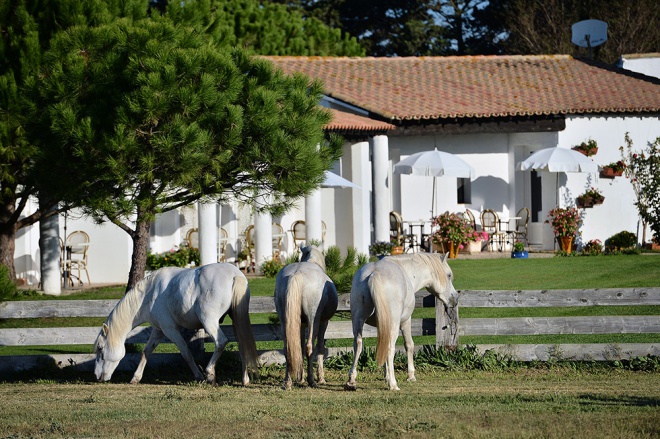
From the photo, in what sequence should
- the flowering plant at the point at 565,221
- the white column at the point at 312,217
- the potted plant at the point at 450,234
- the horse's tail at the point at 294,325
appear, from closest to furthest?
the horse's tail at the point at 294,325, the white column at the point at 312,217, the potted plant at the point at 450,234, the flowering plant at the point at 565,221

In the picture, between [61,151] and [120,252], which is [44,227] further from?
[61,151]

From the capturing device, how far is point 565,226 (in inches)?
955

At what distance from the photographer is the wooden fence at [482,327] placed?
1054 centimetres

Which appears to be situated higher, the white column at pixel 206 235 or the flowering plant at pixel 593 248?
the white column at pixel 206 235

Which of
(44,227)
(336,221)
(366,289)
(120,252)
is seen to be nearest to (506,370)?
(366,289)

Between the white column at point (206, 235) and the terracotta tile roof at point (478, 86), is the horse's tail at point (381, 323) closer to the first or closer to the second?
the white column at point (206, 235)

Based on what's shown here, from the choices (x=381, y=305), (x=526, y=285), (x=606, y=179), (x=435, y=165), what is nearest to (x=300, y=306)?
(x=381, y=305)

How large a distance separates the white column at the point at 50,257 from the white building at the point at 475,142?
4071 millimetres

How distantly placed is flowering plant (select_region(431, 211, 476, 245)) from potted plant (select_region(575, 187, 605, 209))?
11.4 feet

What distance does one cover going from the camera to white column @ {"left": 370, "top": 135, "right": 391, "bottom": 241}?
23734 mm

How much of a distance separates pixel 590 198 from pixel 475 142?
3251mm

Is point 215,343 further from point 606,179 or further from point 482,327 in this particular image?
point 606,179

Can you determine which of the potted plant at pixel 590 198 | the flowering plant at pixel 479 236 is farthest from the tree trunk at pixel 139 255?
the potted plant at pixel 590 198

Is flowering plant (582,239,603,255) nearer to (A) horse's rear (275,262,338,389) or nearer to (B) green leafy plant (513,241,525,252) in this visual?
(B) green leafy plant (513,241,525,252)
